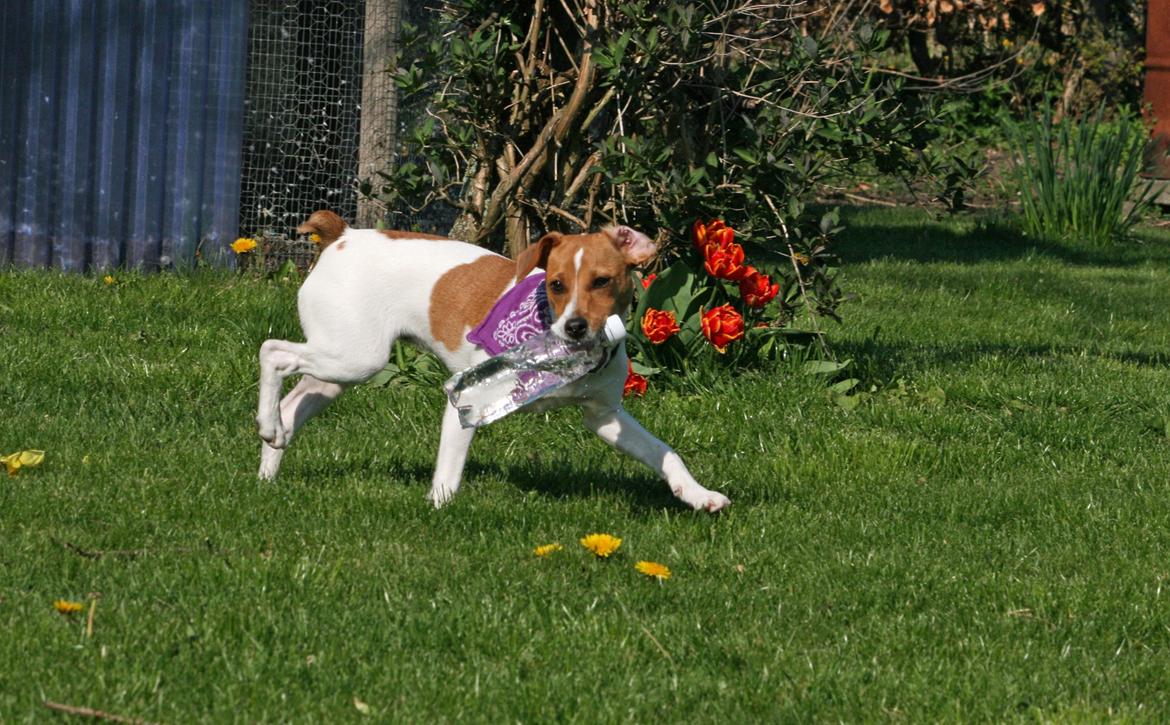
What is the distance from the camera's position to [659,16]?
6137mm

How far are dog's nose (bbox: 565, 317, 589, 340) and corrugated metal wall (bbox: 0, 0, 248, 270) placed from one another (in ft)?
16.2

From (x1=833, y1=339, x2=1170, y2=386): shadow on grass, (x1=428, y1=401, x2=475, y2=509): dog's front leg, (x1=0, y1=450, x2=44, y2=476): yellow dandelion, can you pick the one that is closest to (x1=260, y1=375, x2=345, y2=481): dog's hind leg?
(x1=428, y1=401, x2=475, y2=509): dog's front leg

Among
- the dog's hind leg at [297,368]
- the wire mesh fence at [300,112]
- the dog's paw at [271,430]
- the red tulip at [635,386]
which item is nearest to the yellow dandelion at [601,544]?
the dog's hind leg at [297,368]

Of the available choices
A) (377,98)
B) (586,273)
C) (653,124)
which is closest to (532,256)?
(586,273)

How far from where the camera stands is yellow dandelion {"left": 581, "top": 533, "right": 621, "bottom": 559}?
4.45 meters

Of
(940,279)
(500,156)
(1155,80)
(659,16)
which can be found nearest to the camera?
(659,16)

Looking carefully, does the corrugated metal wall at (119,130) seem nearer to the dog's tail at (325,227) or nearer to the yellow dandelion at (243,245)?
the yellow dandelion at (243,245)

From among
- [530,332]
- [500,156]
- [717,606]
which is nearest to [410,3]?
[500,156]

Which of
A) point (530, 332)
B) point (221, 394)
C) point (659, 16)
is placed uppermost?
point (659, 16)

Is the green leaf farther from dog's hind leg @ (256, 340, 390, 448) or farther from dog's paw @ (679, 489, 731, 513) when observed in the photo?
dog's hind leg @ (256, 340, 390, 448)

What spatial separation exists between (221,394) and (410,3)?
3426 millimetres

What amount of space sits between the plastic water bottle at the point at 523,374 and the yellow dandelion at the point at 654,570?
72cm

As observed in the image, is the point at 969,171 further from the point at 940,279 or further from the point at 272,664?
the point at 272,664

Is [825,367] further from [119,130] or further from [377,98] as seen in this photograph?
[119,130]
